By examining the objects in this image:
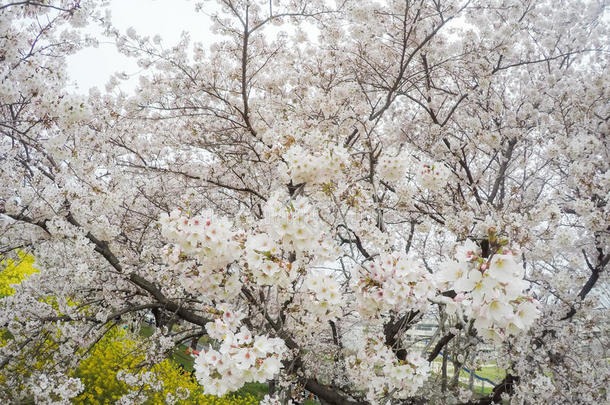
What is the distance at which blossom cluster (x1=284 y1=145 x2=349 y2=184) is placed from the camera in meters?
2.84

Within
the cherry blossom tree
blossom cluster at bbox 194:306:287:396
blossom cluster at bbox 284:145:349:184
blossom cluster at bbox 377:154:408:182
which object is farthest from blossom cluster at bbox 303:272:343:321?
blossom cluster at bbox 377:154:408:182

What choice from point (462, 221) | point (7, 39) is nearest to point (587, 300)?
point (462, 221)

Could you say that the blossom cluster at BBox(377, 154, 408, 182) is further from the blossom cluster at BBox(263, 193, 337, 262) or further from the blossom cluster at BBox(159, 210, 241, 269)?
the blossom cluster at BBox(159, 210, 241, 269)

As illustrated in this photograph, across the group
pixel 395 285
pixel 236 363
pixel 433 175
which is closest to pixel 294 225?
pixel 395 285

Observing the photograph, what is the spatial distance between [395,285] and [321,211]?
2.41 meters

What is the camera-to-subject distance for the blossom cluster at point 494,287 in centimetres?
161

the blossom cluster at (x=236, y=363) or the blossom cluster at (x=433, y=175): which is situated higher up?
the blossom cluster at (x=433, y=175)

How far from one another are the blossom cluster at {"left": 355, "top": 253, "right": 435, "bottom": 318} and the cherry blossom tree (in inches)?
0.6

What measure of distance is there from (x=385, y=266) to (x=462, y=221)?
282 cm

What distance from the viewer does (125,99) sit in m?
7.28

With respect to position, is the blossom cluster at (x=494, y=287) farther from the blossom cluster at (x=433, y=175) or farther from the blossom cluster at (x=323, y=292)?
the blossom cluster at (x=433, y=175)

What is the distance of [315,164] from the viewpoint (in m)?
2.84

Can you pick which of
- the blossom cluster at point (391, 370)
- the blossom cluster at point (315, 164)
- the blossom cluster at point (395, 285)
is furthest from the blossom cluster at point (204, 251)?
the blossom cluster at point (391, 370)

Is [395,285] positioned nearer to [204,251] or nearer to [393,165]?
[204,251]
